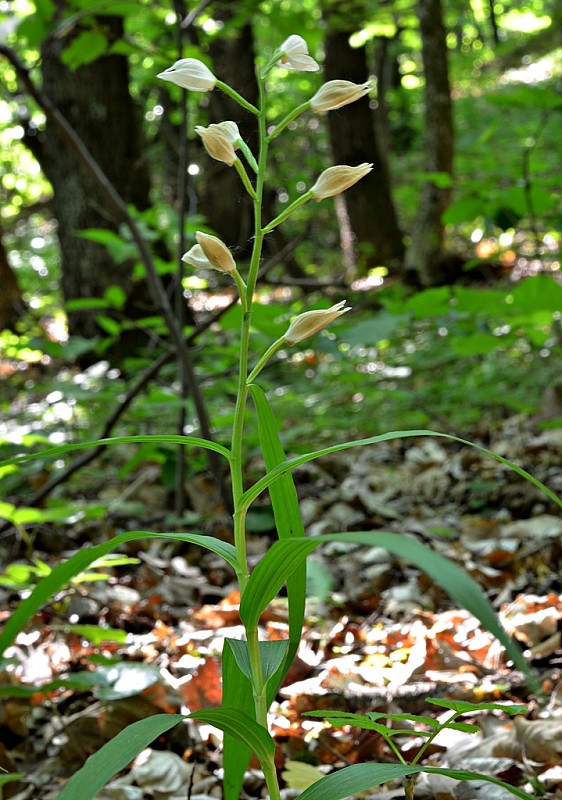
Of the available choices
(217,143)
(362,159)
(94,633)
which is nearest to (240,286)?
(217,143)

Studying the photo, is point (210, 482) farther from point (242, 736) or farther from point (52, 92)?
point (52, 92)

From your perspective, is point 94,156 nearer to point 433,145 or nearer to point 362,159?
point 433,145

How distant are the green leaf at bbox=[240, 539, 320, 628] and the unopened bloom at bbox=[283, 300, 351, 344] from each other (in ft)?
0.81

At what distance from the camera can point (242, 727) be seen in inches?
30.1

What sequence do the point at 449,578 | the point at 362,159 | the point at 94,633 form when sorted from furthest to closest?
the point at 362,159 < the point at 94,633 < the point at 449,578

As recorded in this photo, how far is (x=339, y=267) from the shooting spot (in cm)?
1052

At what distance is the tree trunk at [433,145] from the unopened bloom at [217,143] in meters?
5.46

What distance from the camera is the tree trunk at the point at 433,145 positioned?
6469 mm

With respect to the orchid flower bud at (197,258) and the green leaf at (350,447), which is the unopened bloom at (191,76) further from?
the green leaf at (350,447)

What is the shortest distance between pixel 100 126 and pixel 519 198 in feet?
12.2

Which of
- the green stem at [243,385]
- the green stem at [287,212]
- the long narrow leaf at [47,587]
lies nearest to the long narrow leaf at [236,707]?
the green stem at [243,385]

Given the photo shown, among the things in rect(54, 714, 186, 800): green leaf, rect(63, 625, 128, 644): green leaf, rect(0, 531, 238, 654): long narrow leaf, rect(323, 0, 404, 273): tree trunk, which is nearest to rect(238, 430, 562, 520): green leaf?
rect(0, 531, 238, 654): long narrow leaf

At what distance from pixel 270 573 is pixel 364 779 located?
0.21 meters

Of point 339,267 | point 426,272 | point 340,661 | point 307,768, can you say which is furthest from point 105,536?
point 339,267
